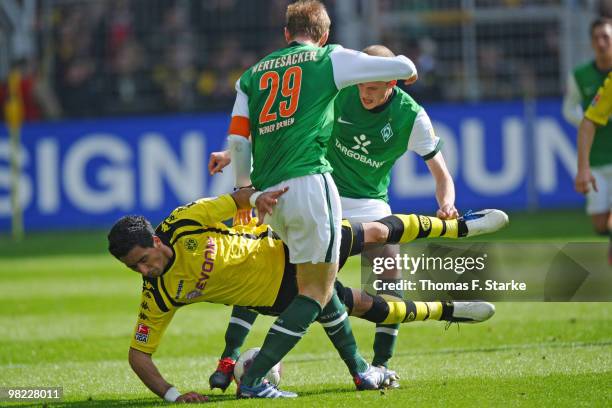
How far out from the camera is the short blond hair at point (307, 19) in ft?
20.7

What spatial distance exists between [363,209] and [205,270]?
1434 millimetres

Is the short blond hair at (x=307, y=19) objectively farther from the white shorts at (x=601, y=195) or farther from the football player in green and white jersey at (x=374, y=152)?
the white shorts at (x=601, y=195)

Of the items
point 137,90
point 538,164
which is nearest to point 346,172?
point 538,164

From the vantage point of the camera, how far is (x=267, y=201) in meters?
6.17

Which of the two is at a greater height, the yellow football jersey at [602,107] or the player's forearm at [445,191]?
the yellow football jersey at [602,107]

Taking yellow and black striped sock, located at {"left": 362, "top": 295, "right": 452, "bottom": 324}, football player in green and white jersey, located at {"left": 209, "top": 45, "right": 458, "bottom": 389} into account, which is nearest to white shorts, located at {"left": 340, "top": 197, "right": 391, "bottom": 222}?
football player in green and white jersey, located at {"left": 209, "top": 45, "right": 458, "bottom": 389}

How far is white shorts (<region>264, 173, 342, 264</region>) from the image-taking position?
6.19m

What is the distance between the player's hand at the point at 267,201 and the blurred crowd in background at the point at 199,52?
1398cm

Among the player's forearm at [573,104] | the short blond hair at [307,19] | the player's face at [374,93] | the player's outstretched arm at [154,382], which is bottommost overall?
the player's outstretched arm at [154,382]

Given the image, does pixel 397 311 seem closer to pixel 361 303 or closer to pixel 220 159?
A: pixel 361 303

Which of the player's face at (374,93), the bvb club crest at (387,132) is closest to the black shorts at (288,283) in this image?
the bvb club crest at (387,132)

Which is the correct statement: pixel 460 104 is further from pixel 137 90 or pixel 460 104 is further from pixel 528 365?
pixel 528 365

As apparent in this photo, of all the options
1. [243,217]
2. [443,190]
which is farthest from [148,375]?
[443,190]

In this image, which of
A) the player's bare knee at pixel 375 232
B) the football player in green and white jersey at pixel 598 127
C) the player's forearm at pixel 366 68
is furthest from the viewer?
the football player in green and white jersey at pixel 598 127
